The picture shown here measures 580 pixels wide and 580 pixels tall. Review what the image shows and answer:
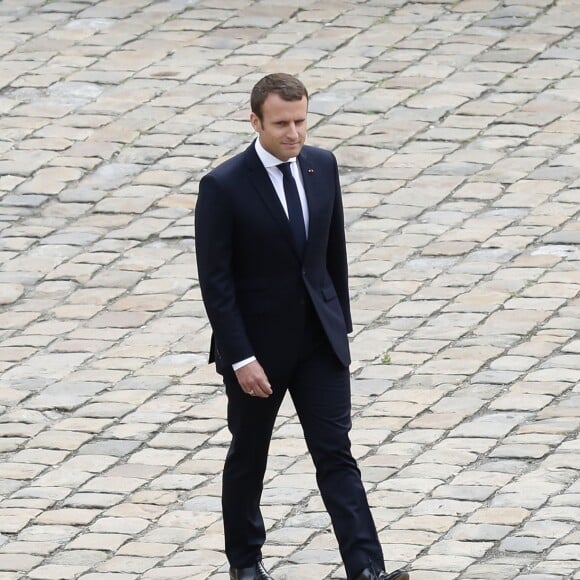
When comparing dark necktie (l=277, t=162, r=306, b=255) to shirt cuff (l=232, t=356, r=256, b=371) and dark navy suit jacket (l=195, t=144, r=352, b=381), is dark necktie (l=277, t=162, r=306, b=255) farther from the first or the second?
shirt cuff (l=232, t=356, r=256, b=371)

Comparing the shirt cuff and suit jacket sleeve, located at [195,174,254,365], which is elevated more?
suit jacket sleeve, located at [195,174,254,365]

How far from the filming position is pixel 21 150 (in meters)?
11.0

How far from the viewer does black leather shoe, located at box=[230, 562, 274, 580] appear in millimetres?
→ 6094

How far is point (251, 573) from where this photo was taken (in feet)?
20.0

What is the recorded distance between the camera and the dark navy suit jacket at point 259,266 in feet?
18.9

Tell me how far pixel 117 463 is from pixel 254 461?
1.50 m

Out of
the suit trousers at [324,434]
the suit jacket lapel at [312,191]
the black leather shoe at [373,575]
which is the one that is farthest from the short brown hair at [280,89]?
the black leather shoe at [373,575]

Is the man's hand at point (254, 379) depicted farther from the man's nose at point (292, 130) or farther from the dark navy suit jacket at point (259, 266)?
the man's nose at point (292, 130)

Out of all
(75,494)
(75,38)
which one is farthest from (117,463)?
(75,38)

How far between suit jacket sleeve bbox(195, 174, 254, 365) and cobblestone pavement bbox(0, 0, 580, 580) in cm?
100

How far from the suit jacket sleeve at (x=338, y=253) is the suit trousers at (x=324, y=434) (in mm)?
246

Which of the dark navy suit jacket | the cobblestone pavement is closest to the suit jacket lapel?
the dark navy suit jacket

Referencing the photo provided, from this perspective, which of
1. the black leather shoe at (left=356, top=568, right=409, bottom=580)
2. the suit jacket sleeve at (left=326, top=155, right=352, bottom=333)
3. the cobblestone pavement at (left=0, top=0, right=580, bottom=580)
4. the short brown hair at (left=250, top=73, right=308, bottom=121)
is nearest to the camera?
the short brown hair at (left=250, top=73, right=308, bottom=121)

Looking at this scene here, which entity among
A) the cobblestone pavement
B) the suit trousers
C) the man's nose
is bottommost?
the cobblestone pavement
